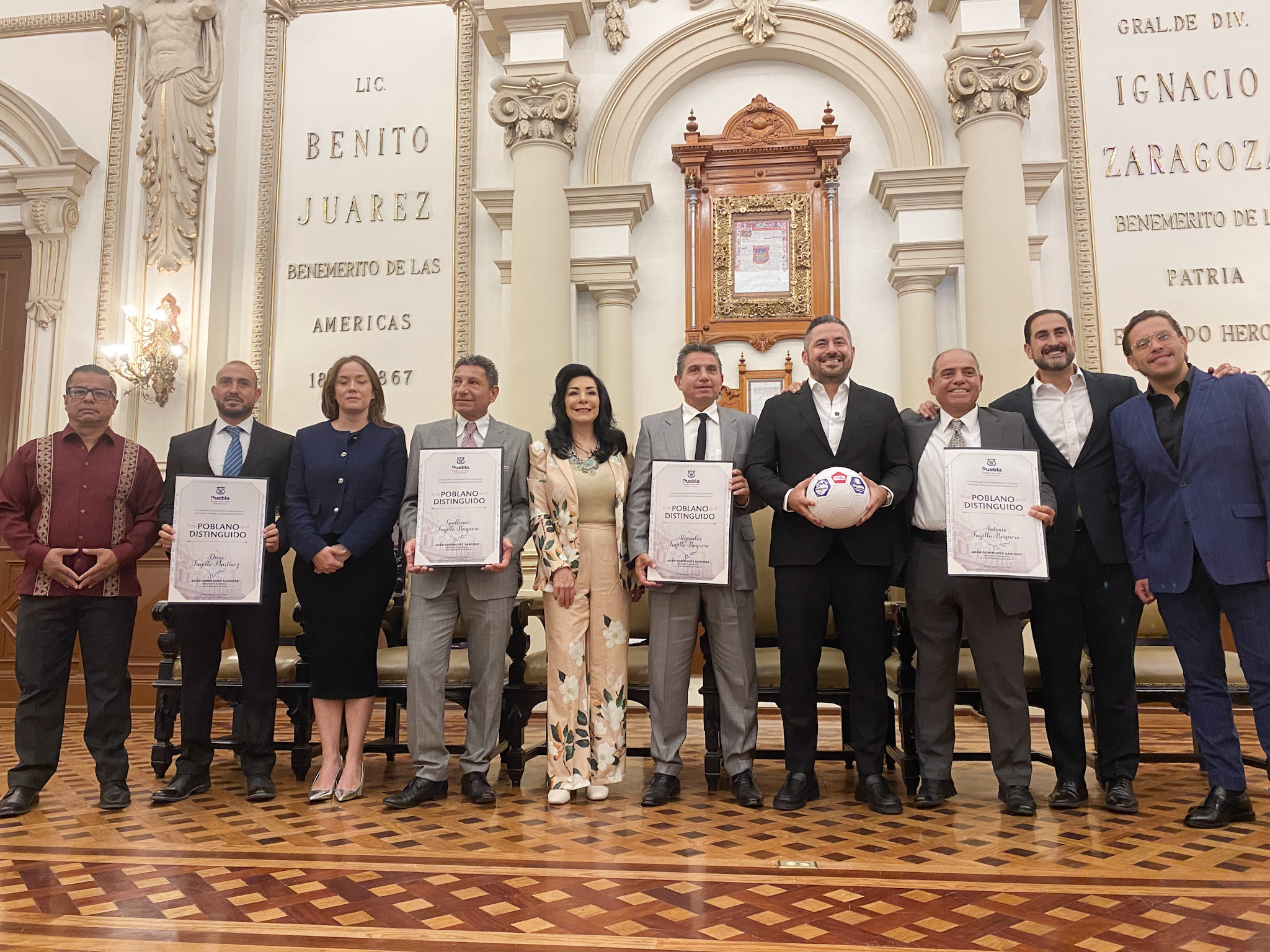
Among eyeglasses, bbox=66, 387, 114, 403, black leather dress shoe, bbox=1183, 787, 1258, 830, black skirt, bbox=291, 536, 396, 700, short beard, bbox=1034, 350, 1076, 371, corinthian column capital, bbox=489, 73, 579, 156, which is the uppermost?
corinthian column capital, bbox=489, 73, 579, 156

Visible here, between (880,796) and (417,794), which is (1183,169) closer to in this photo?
(880,796)

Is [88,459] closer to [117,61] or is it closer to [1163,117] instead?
[117,61]

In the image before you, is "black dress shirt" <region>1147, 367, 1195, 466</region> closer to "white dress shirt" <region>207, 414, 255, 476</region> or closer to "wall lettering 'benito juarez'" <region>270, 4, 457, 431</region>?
"white dress shirt" <region>207, 414, 255, 476</region>

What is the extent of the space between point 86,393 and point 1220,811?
405 cm

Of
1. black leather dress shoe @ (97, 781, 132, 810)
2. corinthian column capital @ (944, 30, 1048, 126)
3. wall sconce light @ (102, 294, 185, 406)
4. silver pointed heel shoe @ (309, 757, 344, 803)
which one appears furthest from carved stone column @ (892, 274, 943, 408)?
wall sconce light @ (102, 294, 185, 406)

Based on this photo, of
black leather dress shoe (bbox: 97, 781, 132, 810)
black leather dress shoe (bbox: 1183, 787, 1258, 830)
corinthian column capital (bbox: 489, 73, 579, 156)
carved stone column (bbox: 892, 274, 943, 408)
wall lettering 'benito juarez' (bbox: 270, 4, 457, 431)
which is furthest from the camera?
wall lettering 'benito juarez' (bbox: 270, 4, 457, 431)

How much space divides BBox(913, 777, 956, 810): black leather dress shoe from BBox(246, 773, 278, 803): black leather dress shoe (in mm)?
2256

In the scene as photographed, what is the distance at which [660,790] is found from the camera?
10.6 ft

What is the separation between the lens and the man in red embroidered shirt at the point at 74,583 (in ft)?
10.9

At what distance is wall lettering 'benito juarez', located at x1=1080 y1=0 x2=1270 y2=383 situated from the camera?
611 cm

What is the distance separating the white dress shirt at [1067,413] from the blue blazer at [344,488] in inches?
91.1

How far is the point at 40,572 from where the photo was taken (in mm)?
3322

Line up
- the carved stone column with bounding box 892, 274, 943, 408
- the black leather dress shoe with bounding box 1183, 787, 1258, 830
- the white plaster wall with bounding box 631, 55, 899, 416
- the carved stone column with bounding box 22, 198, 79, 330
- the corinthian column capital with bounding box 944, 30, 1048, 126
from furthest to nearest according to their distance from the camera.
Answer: the carved stone column with bounding box 22, 198, 79, 330, the white plaster wall with bounding box 631, 55, 899, 416, the carved stone column with bounding box 892, 274, 943, 408, the corinthian column capital with bounding box 944, 30, 1048, 126, the black leather dress shoe with bounding box 1183, 787, 1258, 830

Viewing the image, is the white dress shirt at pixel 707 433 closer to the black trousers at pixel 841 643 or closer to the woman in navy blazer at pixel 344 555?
the black trousers at pixel 841 643
